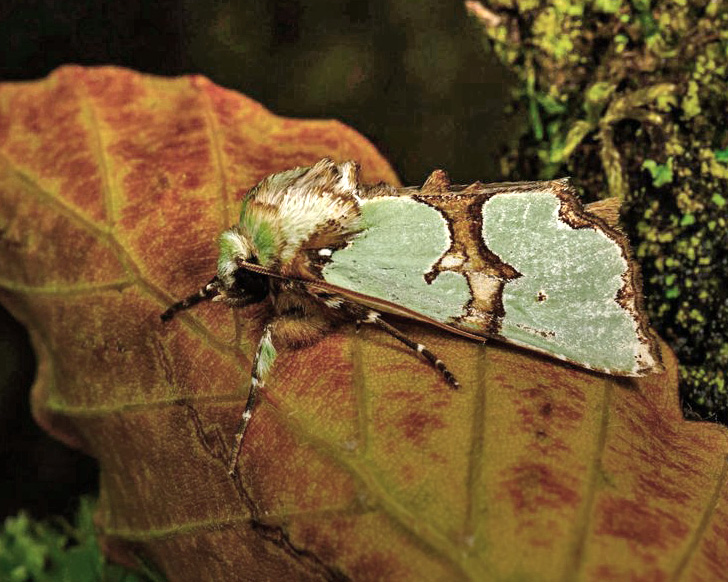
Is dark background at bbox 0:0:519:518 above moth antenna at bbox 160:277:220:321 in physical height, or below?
above

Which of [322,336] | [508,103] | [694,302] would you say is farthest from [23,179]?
[694,302]

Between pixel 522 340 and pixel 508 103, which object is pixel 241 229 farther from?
pixel 508 103

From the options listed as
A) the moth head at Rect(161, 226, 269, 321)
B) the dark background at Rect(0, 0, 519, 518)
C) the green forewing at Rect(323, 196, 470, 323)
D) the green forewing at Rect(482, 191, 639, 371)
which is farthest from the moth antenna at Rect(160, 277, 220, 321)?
the dark background at Rect(0, 0, 519, 518)

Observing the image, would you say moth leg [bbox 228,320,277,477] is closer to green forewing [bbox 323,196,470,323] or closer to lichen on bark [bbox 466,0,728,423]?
green forewing [bbox 323,196,470,323]

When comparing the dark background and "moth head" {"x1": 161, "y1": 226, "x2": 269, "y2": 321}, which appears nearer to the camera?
"moth head" {"x1": 161, "y1": 226, "x2": 269, "y2": 321}

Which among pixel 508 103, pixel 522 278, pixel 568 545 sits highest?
pixel 508 103

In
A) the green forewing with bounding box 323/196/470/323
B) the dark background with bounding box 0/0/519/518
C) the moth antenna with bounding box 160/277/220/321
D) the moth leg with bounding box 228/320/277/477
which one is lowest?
the moth leg with bounding box 228/320/277/477
